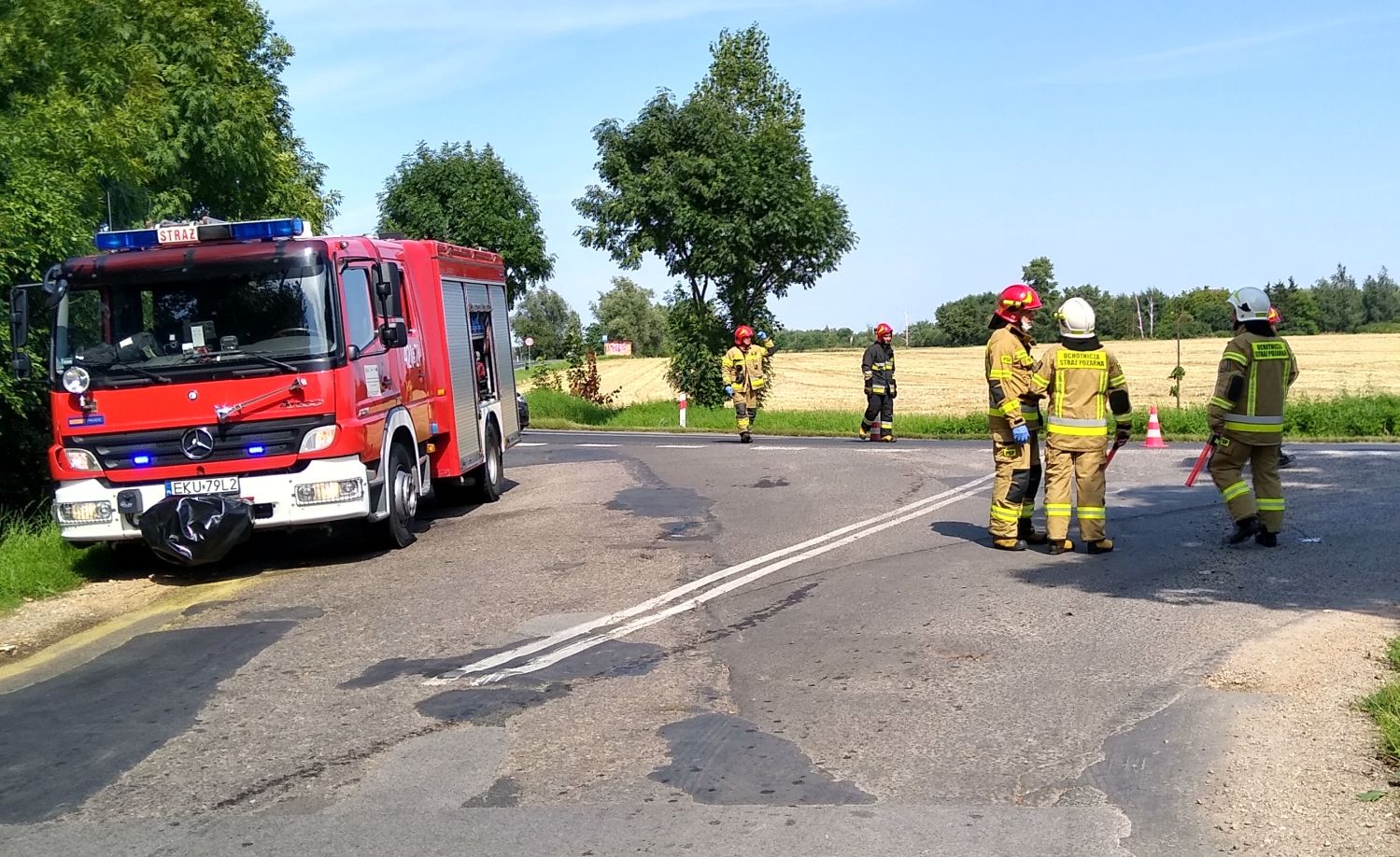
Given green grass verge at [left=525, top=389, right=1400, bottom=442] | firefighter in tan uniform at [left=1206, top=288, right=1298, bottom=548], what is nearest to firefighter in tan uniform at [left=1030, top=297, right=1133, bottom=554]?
firefighter in tan uniform at [left=1206, top=288, right=1298, bottom=548]

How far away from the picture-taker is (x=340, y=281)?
10.7 metres

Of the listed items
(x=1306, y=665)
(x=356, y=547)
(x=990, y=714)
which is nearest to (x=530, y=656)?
(x=990, y=714)

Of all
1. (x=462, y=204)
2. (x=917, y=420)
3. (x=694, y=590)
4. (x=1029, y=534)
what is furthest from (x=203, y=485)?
(x=462, y=204)

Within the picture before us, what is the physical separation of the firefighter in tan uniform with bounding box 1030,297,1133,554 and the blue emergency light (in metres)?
6.08

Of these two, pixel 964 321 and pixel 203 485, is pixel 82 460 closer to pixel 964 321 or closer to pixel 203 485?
pixel 203 485

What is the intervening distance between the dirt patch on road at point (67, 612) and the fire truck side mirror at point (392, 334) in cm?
267

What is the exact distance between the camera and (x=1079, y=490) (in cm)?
1009

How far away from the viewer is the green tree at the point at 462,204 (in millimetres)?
35844

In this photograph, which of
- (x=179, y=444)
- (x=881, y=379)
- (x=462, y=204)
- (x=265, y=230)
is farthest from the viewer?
(x=462, y=204)

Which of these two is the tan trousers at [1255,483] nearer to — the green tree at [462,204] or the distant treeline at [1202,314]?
the green tree at [462,204]

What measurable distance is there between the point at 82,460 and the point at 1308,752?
8.79 meters

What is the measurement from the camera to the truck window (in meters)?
10.8

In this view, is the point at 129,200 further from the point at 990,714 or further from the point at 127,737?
the point at 990,714

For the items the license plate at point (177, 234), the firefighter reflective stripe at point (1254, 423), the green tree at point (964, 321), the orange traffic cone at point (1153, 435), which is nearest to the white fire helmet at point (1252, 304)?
the firefighter reflective stripe at point (1254, 423)
